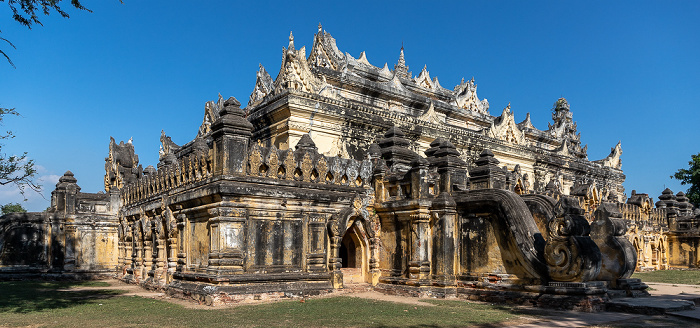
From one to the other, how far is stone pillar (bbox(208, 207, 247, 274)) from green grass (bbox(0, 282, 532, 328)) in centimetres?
113

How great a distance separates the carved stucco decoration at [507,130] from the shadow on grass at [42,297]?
2039cm

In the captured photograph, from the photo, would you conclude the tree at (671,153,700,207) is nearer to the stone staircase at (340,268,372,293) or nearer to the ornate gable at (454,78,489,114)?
the ornate gable at (454,78,489,114)

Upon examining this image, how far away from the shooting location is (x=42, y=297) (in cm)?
1573

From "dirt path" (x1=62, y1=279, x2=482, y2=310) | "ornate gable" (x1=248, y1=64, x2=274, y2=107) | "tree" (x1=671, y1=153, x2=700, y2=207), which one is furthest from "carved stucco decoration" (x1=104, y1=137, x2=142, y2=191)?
"tree" (x1=671, y1=153, x2=700, y2=207)

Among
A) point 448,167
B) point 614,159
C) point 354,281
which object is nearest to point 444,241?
point 448,167

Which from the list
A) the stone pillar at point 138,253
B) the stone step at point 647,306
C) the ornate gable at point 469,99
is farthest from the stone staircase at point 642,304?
the ornate gable at point 469,99

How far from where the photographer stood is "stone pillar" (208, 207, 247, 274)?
1319 cm

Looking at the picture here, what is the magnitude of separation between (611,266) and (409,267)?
500 cm

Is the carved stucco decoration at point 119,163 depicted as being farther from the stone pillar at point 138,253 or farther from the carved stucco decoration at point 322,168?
the carved stucco decoration at point 322,168

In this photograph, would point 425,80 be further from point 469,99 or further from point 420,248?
point 420,248

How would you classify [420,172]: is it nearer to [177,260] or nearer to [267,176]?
[267,176]

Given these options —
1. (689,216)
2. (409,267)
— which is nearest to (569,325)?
(409,267)

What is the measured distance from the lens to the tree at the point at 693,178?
149 feet

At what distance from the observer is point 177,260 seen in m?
15.6
